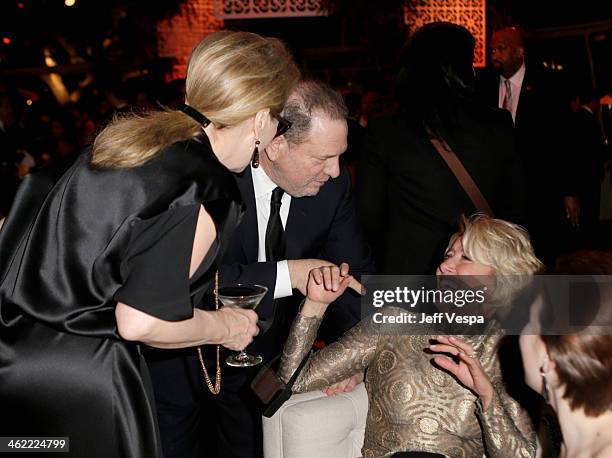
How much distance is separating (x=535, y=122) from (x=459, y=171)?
5.72 feet

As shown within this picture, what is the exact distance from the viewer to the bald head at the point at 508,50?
4.66 metres

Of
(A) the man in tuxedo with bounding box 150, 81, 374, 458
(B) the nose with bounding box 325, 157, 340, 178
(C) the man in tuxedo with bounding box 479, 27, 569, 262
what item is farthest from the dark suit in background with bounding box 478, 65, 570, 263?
(B) the nose with bounding box 325, 157, 340, 178

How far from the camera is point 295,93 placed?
2457 millimetres

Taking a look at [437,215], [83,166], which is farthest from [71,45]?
[83,166]

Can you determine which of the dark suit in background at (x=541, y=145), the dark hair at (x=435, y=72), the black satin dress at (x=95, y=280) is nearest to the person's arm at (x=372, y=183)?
the dark hair at (x=435, y=72)

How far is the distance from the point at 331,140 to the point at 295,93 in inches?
8.0

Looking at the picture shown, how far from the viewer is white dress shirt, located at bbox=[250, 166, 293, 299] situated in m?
2.50

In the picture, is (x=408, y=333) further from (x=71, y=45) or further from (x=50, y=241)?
(x=71, y=45)

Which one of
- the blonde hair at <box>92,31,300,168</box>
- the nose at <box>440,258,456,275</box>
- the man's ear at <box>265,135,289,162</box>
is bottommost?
the nose at <box>440,258,456,275</box>

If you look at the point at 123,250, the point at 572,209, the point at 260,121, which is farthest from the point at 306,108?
the point at 572,209

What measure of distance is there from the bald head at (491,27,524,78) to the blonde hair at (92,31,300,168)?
3237 millimetres

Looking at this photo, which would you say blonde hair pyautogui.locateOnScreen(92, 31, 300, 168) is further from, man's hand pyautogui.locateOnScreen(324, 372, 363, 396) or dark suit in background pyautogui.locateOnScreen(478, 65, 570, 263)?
dark suit in background pyautogui.locateOnScreen(478, 65, 570, 263)

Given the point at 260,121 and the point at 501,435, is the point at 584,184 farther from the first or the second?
the point at 260,121

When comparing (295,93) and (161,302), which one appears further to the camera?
(295,93)
